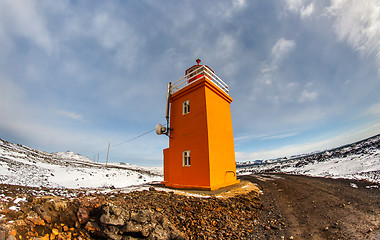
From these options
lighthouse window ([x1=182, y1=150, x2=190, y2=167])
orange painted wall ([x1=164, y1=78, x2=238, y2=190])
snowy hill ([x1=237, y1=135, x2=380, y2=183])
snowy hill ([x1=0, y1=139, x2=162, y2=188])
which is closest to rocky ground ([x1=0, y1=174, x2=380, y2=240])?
orange painted wall ([x1=164, y1=78, x2=238, y2=190])

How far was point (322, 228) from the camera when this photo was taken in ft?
17.9

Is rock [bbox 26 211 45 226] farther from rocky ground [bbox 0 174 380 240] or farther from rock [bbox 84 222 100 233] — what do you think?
rock [bbox 84 222 100 233]

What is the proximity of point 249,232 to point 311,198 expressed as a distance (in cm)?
584

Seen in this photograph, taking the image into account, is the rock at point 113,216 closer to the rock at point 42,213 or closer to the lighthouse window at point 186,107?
the rock at point 42,213

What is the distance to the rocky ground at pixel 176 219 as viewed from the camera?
422 centimetres

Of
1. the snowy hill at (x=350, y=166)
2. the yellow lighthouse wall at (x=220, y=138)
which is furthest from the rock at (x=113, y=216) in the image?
the snowy hill at (x=350, y=166)

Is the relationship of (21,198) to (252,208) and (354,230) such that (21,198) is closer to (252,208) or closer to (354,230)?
(252,208)

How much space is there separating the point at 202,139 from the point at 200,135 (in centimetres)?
34

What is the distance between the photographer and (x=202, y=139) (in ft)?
36.6

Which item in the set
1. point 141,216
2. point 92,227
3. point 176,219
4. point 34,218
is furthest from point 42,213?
point 176,219

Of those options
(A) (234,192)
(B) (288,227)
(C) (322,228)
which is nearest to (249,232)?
(B) (288,227)

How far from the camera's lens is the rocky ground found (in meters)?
Result: 4.22

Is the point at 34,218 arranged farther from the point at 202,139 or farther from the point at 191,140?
the point at 191,140

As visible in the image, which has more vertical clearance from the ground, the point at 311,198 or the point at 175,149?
the point at 175,149
